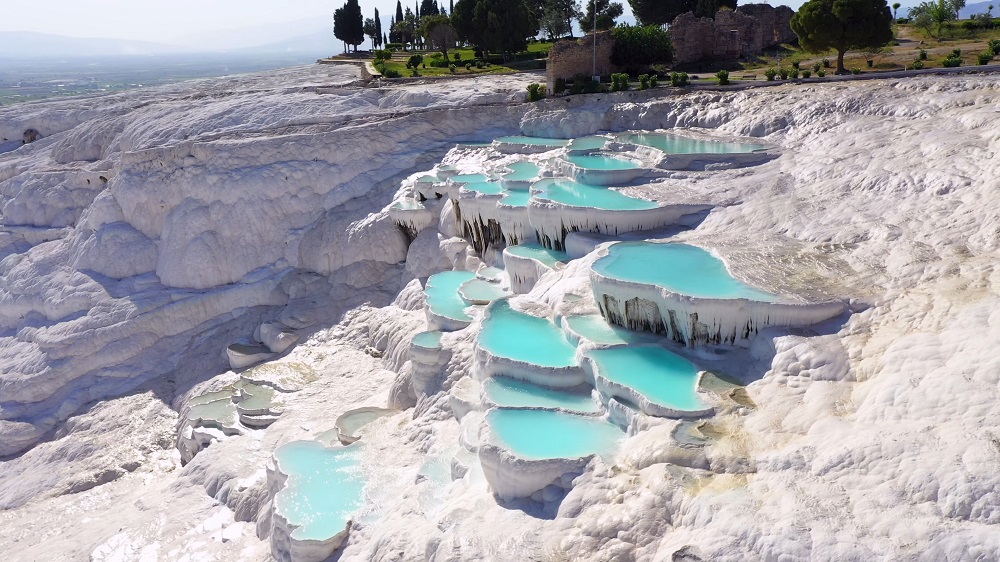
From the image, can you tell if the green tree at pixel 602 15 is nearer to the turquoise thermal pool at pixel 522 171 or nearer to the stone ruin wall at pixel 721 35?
the stone ruin wall at pixel 721 35

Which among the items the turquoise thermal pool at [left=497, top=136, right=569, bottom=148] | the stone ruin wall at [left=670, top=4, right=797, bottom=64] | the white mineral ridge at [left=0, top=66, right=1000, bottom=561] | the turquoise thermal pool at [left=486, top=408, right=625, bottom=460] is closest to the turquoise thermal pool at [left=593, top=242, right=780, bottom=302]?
the white mineral ridge at [left=0, top=66, right=1000, bottom=561]

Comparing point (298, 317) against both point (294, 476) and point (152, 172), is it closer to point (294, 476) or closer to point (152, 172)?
point (152, 172)

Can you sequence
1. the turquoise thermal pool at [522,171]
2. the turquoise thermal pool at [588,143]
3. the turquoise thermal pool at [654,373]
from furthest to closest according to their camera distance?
the turquoise thermal pool at [588,143] → the turquoise thermal pool at [522,171] → the turquoise thermal pool at [654,373]

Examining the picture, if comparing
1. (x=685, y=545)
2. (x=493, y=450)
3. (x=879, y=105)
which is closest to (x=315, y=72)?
(x=879, y=105)

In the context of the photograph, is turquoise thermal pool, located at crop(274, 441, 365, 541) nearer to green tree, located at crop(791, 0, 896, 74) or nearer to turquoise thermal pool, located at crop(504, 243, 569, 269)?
turquoise thermal pool, located at crop(504, 243, 569, 269)

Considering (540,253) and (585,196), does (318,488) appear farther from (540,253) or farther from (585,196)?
(585,196)

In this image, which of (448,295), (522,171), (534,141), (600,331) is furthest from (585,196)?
(534,141)

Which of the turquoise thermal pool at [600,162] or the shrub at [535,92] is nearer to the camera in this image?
the turquoise thermal pool at [600,162]

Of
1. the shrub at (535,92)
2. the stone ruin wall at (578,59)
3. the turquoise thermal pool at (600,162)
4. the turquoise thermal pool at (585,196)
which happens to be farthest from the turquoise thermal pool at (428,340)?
the stone ruin wall at (578,59)
